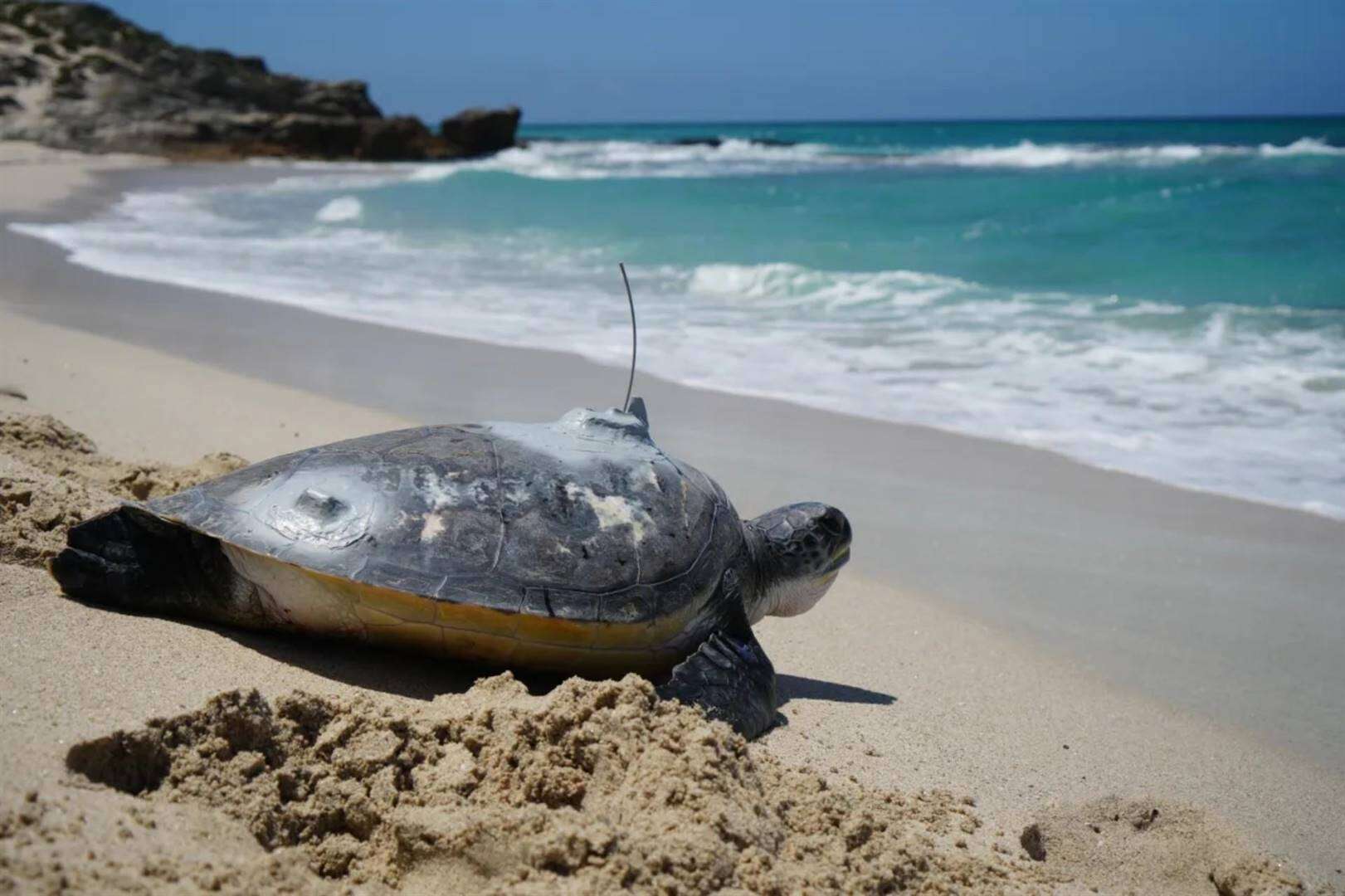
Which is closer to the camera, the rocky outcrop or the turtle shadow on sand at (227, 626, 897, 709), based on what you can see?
the turtle shadow on sand at (227, 626, 897, 709)

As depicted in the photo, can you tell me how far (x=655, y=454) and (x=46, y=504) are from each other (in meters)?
1.90

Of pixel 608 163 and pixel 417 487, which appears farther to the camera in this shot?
pixel 608 163

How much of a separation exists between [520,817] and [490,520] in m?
1.03

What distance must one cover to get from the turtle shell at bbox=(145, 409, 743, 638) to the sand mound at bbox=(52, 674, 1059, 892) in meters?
0.38

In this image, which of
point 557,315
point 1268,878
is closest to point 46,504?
point 1268,878

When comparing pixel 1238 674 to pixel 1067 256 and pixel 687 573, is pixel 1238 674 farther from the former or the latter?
pixel 1067 256

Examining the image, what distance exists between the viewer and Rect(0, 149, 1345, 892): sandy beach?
105 inches

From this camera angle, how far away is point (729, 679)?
3.11m

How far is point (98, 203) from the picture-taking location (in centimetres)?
1916

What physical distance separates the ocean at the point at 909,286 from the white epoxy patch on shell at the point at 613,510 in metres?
3.52

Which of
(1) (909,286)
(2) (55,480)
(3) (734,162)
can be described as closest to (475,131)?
(3) (734,162)

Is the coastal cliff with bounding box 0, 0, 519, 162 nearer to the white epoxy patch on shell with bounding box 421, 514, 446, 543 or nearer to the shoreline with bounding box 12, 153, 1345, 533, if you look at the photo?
the shoreline with bounding box 12, 153, 1345, 533

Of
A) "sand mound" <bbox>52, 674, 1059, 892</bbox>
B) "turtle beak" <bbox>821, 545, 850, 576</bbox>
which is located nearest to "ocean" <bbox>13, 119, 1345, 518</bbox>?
"turtle beak" <bbox>821, 545, 850, 576</bbox>

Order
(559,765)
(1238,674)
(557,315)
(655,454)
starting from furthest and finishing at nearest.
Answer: (557,315), (1238,674), (655,454), (559,765)
